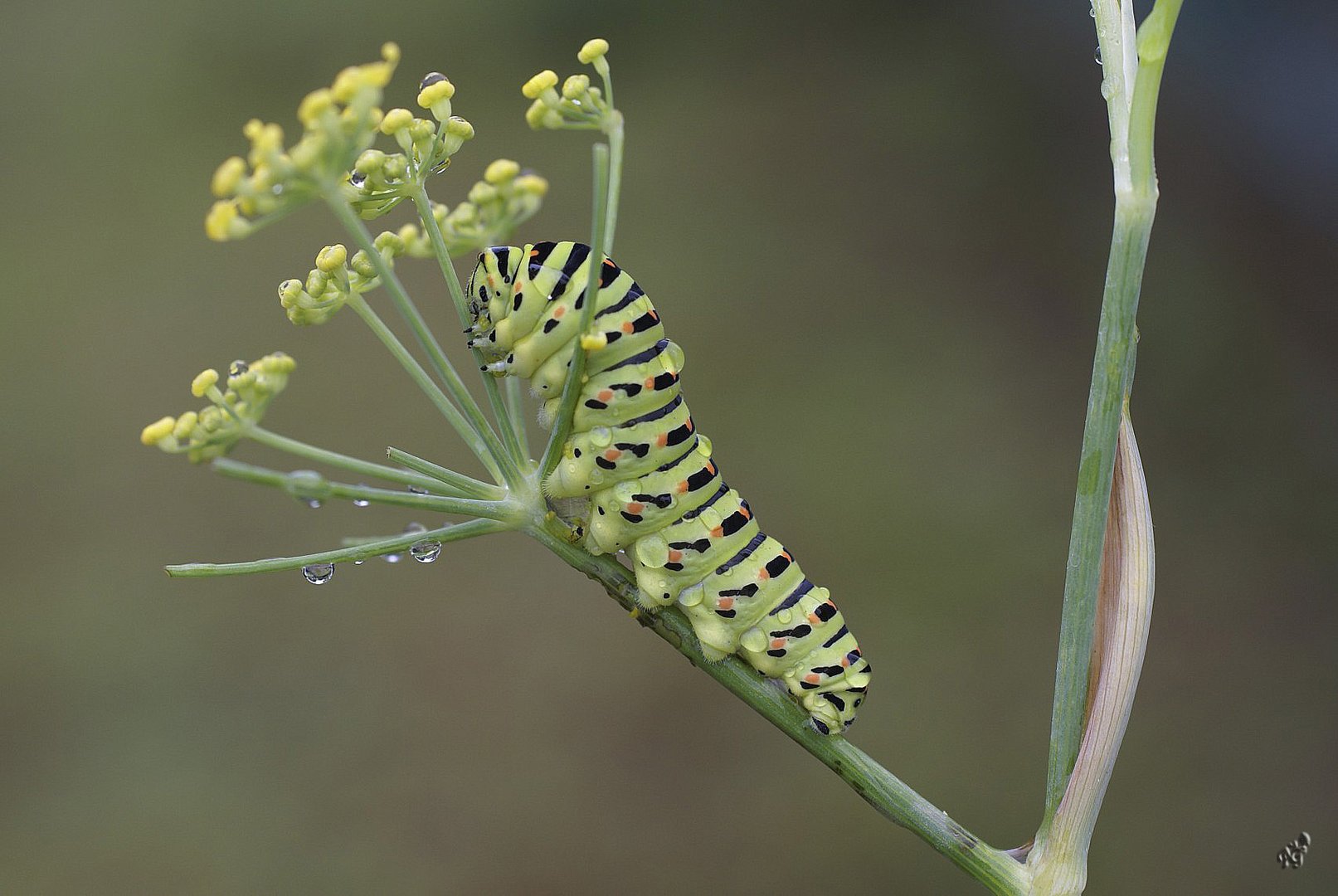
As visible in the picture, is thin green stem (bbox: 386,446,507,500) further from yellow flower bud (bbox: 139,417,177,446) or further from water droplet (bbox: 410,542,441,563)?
yellow flower bud (bbox: 139,417,177,446)

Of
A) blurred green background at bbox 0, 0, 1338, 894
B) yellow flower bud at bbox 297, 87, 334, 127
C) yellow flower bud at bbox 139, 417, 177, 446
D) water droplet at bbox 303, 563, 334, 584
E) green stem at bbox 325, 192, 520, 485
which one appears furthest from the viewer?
blurred green background at bbox 0, 0, 1338, 894

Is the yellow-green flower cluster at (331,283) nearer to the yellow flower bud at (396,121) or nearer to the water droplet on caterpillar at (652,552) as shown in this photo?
the yellow flower bud at (396,121)

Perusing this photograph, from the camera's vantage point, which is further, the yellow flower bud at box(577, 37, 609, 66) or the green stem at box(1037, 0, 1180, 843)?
the yellow flower bud at box(577, 37, 609, 66)

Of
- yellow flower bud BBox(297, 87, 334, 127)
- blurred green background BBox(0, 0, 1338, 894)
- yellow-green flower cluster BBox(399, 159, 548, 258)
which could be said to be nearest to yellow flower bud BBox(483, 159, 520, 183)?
yellow-green flower cluster BBox(399, 159, 548, 258)

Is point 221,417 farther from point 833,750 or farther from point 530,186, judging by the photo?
point 833,750

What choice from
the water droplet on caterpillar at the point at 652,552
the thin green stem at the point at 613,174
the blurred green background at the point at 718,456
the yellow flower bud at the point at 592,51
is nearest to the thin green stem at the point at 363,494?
the water droplet on caterpillar at the point at 652,552

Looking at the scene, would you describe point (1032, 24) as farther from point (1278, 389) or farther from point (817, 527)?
point (817, 527)
